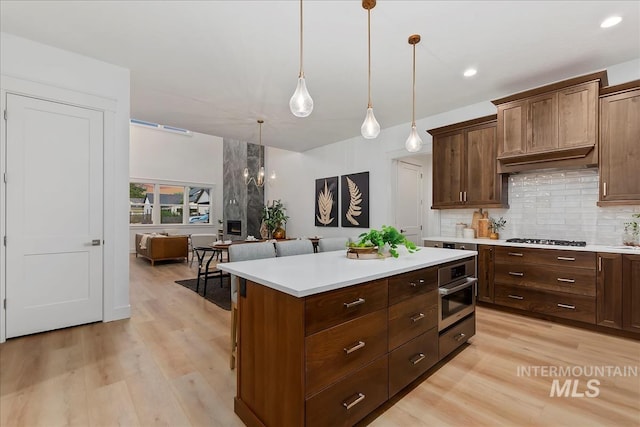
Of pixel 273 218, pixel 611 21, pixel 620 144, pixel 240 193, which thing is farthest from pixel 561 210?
pixel 240 193

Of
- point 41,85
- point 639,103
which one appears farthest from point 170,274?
point 639,103

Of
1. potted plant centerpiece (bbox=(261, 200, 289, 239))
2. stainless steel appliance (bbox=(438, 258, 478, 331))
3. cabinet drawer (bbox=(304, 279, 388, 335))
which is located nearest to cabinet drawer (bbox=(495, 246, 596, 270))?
stainless steel appliance (bbox=(438, 258, 478, 331))

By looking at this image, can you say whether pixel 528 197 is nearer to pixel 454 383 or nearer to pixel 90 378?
pixel 454 383

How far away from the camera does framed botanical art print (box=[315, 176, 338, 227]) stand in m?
6.56

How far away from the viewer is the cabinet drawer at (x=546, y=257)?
301cm

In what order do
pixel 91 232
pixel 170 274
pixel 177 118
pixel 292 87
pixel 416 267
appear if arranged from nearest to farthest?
pixel 416 267
pixel 91 232
pixel 292 87
pixel 177 118
pixel 170 274

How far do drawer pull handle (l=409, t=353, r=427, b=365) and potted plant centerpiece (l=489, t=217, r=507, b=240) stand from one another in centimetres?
270

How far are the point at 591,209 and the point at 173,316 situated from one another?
4.95m

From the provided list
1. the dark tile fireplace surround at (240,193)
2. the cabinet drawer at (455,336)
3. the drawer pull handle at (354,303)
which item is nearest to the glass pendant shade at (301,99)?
the drawer pull handle at (354,303)

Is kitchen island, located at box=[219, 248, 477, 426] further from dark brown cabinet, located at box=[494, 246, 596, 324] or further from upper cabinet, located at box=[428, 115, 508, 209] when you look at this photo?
upper cabinet, located at box=[428, 115, 508, 209]

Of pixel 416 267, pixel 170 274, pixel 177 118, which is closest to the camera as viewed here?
pixel 416 267

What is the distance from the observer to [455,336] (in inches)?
96.7

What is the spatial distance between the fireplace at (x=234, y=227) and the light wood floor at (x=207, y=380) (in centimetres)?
630

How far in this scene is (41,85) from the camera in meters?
2.88
